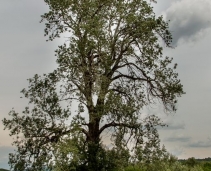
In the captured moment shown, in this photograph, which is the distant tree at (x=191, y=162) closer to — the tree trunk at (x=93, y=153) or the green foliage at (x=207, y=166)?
the green foliage at (x=207, y=166)

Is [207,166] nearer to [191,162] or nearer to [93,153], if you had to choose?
[191,162]

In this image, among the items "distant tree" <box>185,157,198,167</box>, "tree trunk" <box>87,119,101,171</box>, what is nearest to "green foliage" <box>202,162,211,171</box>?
"distant tree" <box>185,157,198,167</box>

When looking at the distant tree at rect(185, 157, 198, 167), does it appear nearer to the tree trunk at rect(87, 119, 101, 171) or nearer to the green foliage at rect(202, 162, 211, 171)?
the green foliage at rect(202, 162, 211, 171)

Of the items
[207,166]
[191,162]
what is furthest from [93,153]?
[191,162]

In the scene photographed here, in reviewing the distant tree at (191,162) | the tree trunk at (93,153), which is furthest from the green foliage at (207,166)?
the tree trunk at (93,153)

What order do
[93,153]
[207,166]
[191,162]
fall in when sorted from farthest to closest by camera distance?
[191,162] → [207,166] → [93,153]

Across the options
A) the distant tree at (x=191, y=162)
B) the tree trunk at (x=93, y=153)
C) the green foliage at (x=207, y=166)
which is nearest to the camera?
the tree trunk at (x=93, y=153)

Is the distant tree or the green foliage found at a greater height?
the distant tree

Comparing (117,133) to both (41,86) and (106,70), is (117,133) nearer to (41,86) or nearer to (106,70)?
(106,70)

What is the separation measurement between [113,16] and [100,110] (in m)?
7.34

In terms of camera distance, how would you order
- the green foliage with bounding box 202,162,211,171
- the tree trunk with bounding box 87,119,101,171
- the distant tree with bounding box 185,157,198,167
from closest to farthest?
the tree trunk with bounding box 87,119,101,171 → the green foliage with bounding box 202,162,211,171 → the distant tree with bounding box 185,157,198,167

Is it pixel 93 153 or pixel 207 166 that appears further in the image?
pixel 207 166

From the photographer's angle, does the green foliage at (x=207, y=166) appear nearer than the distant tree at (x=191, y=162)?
Yes

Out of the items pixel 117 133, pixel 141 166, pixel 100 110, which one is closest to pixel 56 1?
pixel 100 110
